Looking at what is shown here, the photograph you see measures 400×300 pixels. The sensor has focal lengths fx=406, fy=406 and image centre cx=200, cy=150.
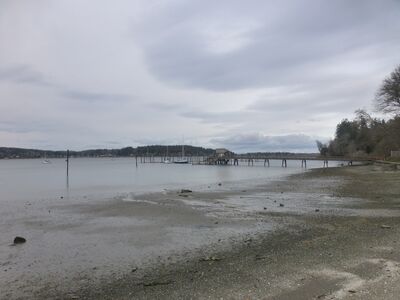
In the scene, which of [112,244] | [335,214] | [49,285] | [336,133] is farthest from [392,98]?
[336,133]

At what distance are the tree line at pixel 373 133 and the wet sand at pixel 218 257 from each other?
54.5 meters

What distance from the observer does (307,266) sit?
32.4ft

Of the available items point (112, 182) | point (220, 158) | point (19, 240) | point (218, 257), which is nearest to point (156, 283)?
point (218, 257)

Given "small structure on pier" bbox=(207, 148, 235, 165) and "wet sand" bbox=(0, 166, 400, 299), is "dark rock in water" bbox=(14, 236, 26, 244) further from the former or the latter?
"small structure on pier" bbox=(207, 148, 235, 165)

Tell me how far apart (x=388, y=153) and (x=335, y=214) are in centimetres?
8370

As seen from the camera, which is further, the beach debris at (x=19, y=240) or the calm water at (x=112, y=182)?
the calm water at (x=112, y=182)

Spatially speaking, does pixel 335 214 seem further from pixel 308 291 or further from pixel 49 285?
pixel 49 285

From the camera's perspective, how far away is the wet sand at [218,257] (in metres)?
8.59

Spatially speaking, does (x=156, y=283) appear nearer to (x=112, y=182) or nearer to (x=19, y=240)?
(x=19, y=240)

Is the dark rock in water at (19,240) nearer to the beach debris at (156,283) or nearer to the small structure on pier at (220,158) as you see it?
the beach debris at (156,283)

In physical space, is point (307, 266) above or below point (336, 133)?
below

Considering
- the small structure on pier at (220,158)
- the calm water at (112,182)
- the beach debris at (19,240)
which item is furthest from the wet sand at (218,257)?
the small structure on pier at (220,158)

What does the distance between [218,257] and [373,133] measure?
97513 millimetres

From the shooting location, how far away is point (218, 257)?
12.0 m
